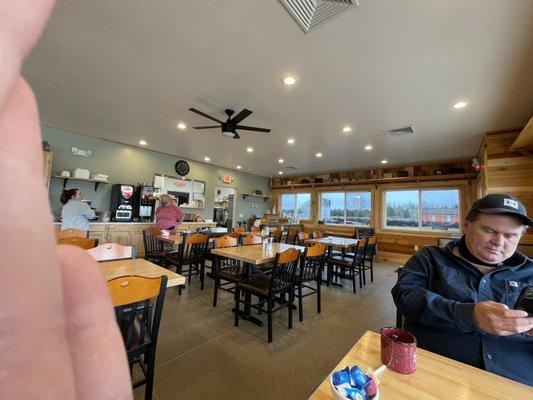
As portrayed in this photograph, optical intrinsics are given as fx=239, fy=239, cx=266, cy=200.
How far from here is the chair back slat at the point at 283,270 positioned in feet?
7.33

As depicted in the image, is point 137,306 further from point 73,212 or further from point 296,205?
point 296,205

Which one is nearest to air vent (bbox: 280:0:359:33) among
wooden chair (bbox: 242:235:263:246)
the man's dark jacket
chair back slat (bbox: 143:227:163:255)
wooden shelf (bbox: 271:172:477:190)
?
the man's dark jacket

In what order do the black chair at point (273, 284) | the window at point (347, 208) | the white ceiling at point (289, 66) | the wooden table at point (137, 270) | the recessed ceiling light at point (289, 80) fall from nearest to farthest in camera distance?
the wooden table at point (137, 270) → the white ceiling at point (289, 66) → the black chair at point (273, 284) → the recessed ceiling light at point (289, 80) → the window at point (347, 208)

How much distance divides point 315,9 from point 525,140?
3.15 metres

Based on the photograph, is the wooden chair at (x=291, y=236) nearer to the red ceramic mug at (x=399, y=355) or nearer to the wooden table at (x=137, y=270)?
the wooden table at (x=137, y=270)

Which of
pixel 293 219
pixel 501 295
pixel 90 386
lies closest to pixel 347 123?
pixel 501 295

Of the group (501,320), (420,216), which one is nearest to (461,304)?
(501,320)

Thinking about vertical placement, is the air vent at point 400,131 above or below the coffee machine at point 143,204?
above

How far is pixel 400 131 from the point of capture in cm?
392

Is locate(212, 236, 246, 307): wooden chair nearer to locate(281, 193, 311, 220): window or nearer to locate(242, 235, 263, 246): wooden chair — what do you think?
locate(242, 235, 263, 246): wooden chair

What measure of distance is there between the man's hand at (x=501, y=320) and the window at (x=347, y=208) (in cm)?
645

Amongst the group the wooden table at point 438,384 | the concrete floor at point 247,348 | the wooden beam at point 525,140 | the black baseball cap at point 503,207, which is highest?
the wooden beam at point 525,140

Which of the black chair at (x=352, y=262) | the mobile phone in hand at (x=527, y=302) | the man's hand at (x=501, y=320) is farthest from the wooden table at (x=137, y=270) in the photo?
the black chair at (x=352, y=262)

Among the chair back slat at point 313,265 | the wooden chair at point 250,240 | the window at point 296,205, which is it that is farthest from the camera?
the window at point 296,205
